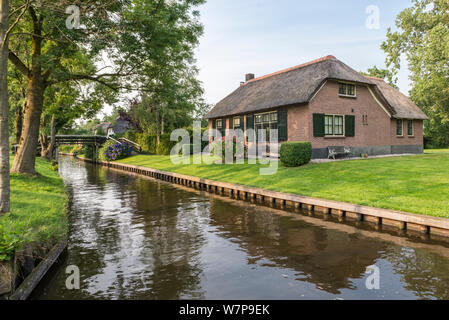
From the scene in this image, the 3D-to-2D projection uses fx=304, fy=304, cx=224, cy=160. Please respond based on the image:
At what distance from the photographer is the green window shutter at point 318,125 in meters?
18.3

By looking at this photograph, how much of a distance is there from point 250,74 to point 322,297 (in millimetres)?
26556

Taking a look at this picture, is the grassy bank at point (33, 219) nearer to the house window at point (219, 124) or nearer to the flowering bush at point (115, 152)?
the house window at point (219, 124)

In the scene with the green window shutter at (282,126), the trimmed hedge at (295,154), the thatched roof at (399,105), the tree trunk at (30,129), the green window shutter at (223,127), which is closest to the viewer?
the tree trunk at (30,129)

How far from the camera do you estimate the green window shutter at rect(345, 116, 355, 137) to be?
1978 centimetres

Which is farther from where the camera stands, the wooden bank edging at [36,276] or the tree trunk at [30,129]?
the tree trunk at [30,129]

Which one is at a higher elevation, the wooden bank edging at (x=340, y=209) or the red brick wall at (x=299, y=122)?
the red brick wall at (x=299, y=122)

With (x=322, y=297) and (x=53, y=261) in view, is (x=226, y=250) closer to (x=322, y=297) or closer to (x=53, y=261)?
(x=322, y=297)

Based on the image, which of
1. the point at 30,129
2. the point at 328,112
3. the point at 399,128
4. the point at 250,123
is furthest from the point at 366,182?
the point at 399,128

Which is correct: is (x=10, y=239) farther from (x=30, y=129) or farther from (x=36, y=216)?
(x=30, y=129)

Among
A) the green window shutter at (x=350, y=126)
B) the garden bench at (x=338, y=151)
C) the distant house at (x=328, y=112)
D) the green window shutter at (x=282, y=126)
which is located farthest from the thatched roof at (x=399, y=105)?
the green window shutter at (x=282, y=126)

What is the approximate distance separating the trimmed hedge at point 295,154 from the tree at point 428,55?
2420 centimetres

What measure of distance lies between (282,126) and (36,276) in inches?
663
